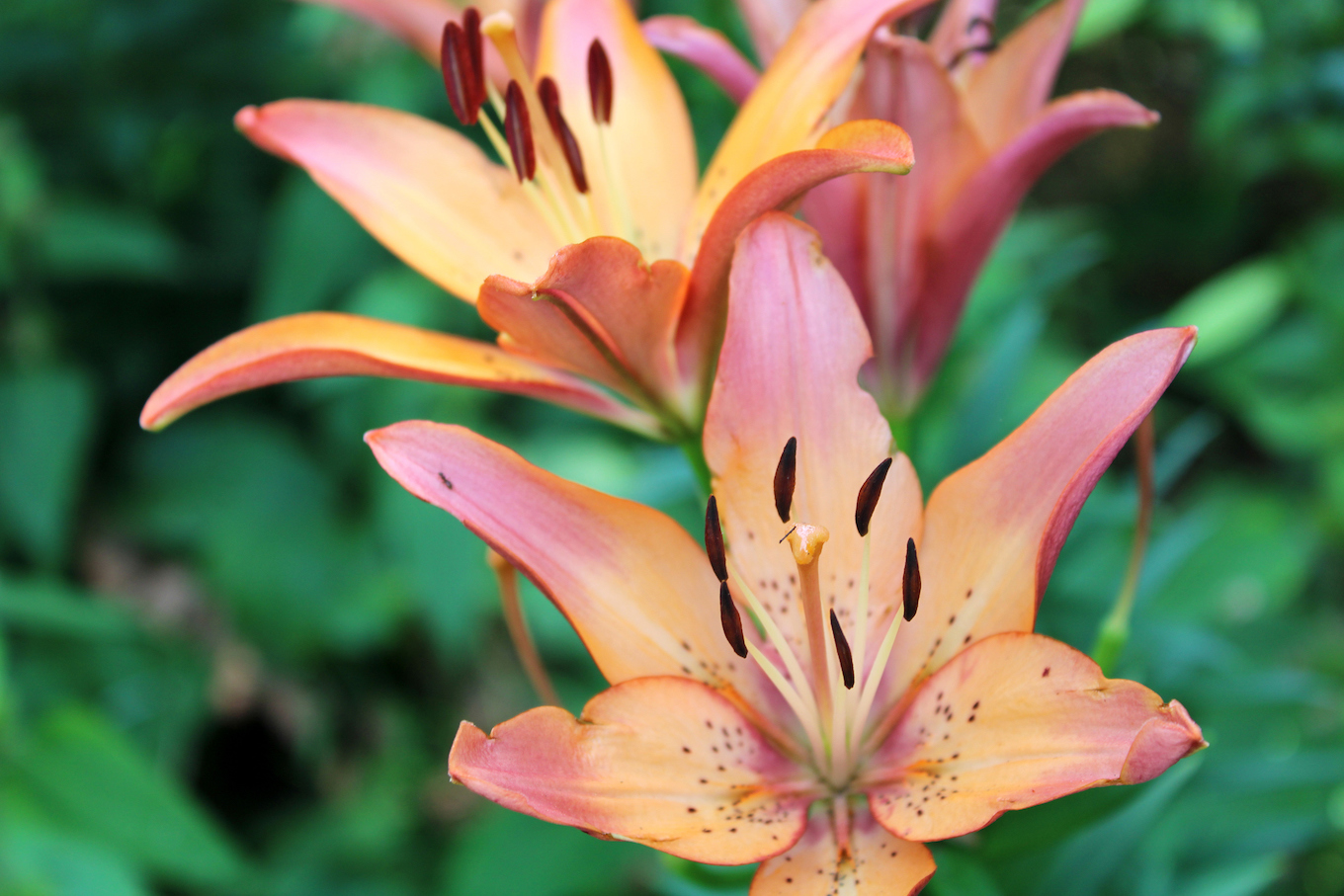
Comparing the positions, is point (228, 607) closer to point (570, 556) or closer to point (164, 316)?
point (164, 316)

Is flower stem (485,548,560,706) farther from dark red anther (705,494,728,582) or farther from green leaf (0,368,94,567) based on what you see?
green leaf (0,368,94,567)

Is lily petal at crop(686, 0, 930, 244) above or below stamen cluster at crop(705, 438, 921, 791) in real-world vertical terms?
above

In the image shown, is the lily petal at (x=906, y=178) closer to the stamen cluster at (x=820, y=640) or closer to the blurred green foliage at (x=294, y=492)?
the stamen cluster at (x=820, y=640)

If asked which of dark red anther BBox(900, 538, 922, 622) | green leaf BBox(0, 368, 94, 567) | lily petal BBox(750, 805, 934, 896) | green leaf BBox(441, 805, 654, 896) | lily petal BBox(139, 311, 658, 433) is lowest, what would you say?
green leaf BBox(441, 805, 654, 896)

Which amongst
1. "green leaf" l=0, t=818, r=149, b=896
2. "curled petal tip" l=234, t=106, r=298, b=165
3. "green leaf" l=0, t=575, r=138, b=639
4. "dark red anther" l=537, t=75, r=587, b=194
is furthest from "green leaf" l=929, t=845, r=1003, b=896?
"green leaf" l=0, t=575, r=138, b=639

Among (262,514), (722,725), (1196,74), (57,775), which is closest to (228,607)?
(262,514)

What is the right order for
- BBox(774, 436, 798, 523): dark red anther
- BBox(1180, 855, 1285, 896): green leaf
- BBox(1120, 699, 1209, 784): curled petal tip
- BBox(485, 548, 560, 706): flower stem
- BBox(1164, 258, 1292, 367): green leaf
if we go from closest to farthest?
BBox(1120, 699, 1209, 784): curled petal tip, BBox(774, 436, 798, 523): dark red anther, BBox(485, 548, 560, 706): flower stem, BBox(1180, 855, 1285, 896): green leaf, BBox(1164, 258, 1292, 367): green leaf

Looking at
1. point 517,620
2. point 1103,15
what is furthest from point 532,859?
point 1103,15
